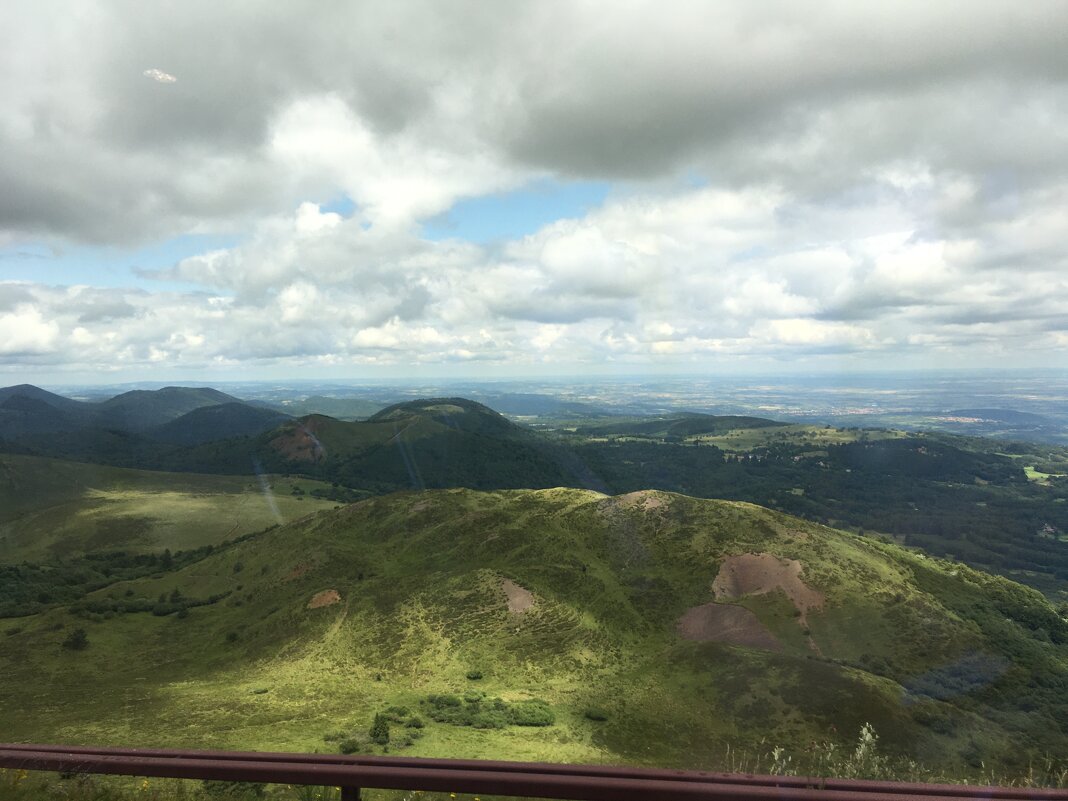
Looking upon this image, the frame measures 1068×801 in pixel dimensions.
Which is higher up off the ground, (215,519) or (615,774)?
(615,774)

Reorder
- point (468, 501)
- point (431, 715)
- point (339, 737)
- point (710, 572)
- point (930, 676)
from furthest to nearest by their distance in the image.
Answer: point (468, 501) → point (710, 572) → point (930, 676) → point (431, 715) → point (339, 737)

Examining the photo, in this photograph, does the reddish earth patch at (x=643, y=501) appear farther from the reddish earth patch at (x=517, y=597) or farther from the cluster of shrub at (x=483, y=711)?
the cluster of shrub at (x=483, y=711)

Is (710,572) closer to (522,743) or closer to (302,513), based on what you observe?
(522,743)

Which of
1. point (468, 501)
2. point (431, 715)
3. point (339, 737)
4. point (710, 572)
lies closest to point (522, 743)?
point (431, 715)

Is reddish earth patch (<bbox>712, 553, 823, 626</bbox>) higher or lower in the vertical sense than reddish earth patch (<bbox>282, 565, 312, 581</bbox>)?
higher

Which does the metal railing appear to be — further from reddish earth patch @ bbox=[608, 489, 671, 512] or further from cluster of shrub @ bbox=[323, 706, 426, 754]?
reddish earth patch @ bbox=[608, 489, 671, 512]

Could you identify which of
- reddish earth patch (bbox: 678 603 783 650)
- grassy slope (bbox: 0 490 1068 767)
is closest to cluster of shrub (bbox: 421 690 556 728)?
grassy slope (bbox: 0 490 1068 767)
